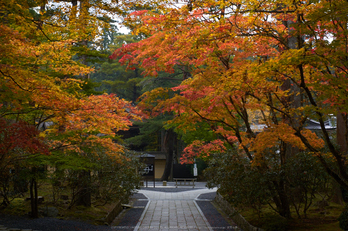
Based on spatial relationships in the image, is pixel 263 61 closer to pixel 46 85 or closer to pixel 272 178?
pixel 272 178

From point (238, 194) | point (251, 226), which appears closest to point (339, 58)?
point (238, 194)

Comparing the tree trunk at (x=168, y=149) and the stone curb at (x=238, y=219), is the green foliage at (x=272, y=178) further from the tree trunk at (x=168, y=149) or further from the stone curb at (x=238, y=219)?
the tree trunk at (x=168, y=149)

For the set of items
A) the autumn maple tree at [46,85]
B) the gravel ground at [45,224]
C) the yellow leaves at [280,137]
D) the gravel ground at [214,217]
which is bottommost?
the gravel ground at [214,217]

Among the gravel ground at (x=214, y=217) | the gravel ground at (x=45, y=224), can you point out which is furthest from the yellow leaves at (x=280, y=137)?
the gravel ground at (x=45, y=224)

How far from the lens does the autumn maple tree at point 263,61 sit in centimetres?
520

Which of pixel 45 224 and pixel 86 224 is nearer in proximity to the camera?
pixel 45 224

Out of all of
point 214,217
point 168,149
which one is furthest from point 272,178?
point 168,149

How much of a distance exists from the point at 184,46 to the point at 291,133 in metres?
3.34

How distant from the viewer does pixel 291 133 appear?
23.6ft

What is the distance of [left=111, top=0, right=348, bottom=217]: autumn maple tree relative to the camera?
5.20 meters

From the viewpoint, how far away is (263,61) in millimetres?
8469

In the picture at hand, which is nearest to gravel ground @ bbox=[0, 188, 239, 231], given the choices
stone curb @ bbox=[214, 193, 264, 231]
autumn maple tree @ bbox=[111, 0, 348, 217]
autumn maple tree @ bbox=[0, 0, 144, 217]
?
stone curb @ bbox=[214, 193, 264, 231]

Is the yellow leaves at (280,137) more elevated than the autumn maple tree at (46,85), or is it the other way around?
the autumn maple tree at (46,85)

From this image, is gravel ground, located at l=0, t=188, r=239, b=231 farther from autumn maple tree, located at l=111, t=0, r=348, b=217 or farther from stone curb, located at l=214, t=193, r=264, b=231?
autumn maple tree, located at l=111, t=0, r=348, b=217
